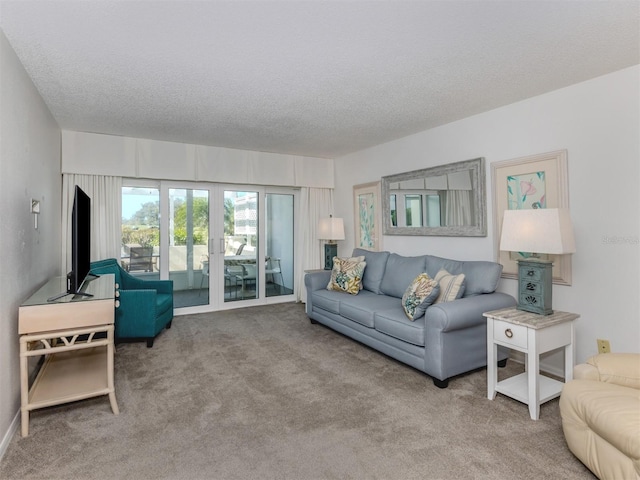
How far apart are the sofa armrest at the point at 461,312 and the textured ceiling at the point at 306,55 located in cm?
180

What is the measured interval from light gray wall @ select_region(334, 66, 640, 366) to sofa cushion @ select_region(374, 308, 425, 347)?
1.12m

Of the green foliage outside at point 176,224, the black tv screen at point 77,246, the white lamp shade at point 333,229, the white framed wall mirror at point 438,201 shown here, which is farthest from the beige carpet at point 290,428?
the white lamp shade at point 333,229

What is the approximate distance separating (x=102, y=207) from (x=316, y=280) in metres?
2.86

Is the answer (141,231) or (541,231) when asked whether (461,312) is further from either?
(141,231)

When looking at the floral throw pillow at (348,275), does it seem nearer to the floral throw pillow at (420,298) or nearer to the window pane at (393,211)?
the window pane at (393,211)

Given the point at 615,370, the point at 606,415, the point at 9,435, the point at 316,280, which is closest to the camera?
the point at 606,415

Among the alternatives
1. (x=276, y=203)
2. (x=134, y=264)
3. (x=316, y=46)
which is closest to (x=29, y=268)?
(x=134, y=264)

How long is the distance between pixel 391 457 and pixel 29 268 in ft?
9.40

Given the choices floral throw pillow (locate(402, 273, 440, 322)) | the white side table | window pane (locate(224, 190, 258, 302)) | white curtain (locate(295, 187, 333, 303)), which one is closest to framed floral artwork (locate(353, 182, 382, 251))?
white curtain (locate(295, 187, 333, 303))

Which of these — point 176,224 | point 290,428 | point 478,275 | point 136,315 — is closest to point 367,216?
point 478,275

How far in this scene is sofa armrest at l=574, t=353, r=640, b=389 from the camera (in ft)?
6.08

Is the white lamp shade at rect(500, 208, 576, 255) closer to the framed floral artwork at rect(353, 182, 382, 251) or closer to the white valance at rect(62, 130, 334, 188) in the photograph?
the framed floral artwork at rect(353, 182, 382, 251)

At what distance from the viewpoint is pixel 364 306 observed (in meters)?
3.52

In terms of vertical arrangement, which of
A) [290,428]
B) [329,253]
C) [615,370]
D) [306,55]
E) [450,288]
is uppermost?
[306,55]
